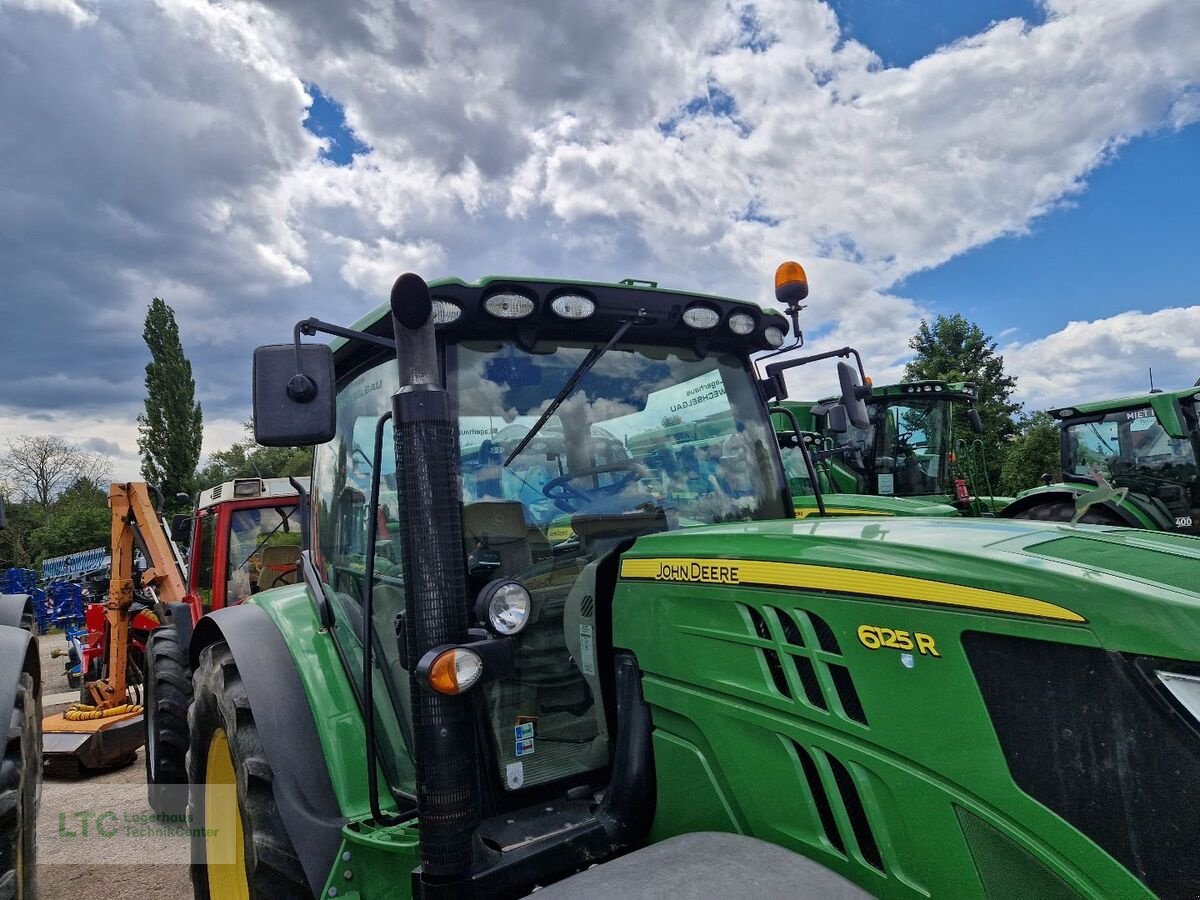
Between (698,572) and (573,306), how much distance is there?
3.02 feet

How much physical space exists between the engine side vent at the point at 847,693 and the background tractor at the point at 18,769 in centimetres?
262

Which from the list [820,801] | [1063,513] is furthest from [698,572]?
[1063,513]

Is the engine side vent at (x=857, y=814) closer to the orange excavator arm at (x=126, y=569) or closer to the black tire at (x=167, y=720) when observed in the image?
the black tire at (x=167, y=720)

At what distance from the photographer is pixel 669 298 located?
2492mm

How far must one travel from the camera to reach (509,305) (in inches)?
89.2

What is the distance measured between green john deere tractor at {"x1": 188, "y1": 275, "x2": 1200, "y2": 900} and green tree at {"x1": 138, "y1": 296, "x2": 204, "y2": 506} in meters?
31.3

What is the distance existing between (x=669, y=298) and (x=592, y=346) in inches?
11.8

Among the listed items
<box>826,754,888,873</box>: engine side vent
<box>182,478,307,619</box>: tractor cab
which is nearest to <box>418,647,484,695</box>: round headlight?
<box>826,754,888,873</box>: engine side vent

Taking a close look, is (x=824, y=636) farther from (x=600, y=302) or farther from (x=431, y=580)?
(x=600, y=302)

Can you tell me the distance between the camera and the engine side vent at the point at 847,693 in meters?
1.55

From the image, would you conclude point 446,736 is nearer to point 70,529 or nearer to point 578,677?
point 578,677

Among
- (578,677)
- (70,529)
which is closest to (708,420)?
(578,677)

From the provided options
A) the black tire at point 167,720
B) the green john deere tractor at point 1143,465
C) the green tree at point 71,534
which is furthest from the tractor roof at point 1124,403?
the green tree at point 71,534

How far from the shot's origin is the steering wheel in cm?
238
